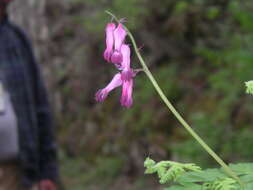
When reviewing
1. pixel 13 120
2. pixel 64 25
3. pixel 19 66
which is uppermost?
pixel 64 25

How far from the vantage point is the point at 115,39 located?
5.12 ft

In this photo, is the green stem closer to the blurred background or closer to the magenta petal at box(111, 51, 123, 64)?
the magenta petal at box(111, 51, 123, 64)

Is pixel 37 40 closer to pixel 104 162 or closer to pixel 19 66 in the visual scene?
pixel 104 162

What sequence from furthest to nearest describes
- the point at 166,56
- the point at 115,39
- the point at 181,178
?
the point at 166,56 → the point at 115,39 → the point at 181,178

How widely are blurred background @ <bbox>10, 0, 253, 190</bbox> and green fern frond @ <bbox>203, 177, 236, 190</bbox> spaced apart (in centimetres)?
537

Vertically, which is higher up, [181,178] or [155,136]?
[181,178]

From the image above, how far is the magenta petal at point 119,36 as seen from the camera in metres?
1.55

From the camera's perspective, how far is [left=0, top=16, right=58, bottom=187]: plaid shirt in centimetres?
448

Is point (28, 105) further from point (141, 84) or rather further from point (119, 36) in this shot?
point (141, 84)

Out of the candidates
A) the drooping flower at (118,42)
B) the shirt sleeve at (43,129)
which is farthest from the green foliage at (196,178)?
the shirt sleeve at (43,129)

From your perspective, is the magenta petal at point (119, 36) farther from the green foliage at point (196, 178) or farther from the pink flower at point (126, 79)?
the green foliage at point (196, 178)

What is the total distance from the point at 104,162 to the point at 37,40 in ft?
9.48

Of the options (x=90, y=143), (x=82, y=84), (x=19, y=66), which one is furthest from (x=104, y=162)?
(x=19, y=66)

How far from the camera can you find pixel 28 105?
15.0 feet
